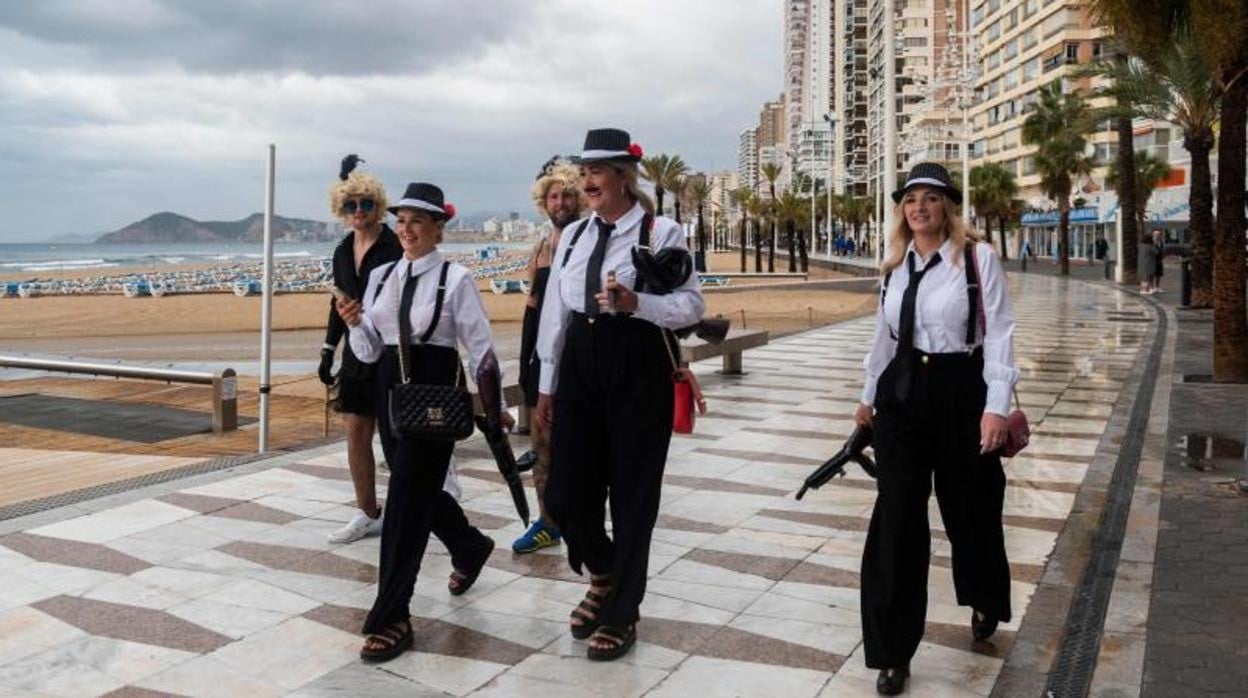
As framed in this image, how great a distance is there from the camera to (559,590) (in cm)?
523

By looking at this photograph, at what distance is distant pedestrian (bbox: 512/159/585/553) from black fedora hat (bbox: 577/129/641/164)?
1175 millimetres

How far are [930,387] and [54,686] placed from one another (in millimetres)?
3330

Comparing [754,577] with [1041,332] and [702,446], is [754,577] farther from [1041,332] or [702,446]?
[1041,332]

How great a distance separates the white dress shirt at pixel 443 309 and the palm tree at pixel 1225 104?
402 inches

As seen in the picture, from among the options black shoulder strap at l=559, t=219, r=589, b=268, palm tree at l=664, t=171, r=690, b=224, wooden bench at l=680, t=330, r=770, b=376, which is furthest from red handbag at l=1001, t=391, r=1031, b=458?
palm tree at l=664, t=171, r=690, b=224

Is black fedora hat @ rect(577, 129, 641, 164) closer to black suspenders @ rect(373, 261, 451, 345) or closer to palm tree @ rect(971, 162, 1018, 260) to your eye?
black suspenders @ rect(373, 261, 451, 345)

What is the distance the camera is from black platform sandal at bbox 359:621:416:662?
4.32 m

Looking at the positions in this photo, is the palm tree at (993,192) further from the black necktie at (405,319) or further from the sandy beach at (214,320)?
the black necktie at (405,319)

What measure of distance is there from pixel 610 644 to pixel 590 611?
10.7 inches

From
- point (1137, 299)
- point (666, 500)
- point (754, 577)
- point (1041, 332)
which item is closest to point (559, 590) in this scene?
point (754, 577)

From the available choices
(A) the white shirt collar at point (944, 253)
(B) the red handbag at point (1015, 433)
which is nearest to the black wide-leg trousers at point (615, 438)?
(A) the white shirt collar at point (944, 253)

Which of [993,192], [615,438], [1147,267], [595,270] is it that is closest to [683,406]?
[615,438]

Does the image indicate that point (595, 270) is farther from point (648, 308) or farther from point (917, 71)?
point (917, 71)

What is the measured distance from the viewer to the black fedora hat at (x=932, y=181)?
161 inches
